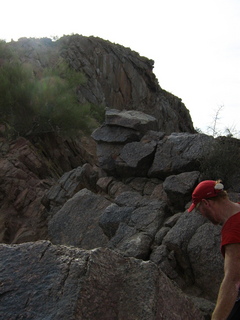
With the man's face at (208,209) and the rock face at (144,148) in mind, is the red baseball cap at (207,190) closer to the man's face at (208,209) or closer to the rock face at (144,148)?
the man's face at (208,209)

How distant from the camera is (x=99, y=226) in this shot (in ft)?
27.6

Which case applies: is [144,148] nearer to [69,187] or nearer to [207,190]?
[69,187]

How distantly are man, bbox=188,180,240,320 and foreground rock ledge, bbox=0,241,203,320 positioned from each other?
2.63 ft

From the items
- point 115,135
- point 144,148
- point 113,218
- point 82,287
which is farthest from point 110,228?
point 82,287

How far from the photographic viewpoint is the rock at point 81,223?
8367mm

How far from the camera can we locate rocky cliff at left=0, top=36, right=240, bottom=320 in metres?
3.35

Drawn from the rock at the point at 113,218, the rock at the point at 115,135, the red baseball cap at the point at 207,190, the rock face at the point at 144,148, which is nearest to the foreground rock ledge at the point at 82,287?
the red baseball cap at the point at 207,190

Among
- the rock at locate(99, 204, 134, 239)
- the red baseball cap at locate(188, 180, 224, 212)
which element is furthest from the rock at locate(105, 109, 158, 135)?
the red baseball cap at locate(188, 180, 224, 212)

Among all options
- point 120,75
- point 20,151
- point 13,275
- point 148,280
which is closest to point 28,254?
point 13,275

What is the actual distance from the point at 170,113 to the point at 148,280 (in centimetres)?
2937

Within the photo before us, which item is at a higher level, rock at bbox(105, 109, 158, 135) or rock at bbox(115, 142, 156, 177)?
rock at bbox(105, 109, 158, 135)

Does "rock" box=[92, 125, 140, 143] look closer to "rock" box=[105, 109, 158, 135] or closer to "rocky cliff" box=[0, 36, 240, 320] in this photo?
"rocky cliff" box=[0, 36, 240, 320]

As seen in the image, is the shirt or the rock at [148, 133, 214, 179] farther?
the rock at [148, 133, 214, 179]

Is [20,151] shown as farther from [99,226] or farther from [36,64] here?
[36,64]
